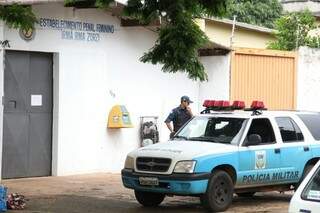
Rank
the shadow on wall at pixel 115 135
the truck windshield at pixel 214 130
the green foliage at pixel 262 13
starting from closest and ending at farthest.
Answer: the truck windshield at pixel 214 130 → the shadow on wall at pixel 115 135 → the green foliage at pixel 262 13

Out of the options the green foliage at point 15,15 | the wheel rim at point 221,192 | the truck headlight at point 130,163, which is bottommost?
the wheel rim at point 221,192

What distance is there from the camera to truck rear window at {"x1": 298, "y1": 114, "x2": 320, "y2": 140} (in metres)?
12.8

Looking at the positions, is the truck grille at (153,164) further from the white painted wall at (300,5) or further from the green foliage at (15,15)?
the white painted wall at (300,5)

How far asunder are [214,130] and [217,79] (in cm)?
640

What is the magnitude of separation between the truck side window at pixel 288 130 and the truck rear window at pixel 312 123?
30 cm

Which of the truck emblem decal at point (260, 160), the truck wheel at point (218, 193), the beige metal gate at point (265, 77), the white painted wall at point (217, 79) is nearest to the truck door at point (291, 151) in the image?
the truck emblem decal at point (260, 160)

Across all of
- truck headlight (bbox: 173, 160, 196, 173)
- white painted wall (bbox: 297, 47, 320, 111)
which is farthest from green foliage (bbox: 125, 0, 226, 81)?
white painted wall (bbox: 297, 47, 320, 111)

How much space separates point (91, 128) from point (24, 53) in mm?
2424

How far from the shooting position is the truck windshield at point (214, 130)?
11773mm

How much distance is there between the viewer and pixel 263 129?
12242mm

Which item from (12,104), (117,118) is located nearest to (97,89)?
(117,118)

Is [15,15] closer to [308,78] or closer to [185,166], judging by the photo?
[185,166]

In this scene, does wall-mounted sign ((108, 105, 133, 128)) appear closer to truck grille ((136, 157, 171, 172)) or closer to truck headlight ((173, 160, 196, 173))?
truck grille ((136, 157, 171, 172))

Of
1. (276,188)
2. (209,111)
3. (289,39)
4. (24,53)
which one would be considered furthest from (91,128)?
(289,39)
